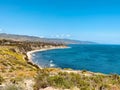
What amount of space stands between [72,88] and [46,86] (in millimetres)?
1816

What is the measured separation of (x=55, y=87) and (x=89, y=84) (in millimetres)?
3100

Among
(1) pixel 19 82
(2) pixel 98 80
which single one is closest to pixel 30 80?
(1) pixel 19 82

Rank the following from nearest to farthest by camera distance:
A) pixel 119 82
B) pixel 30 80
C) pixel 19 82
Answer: pixel 19 82 < pixel 30 80 < pixel 119 82

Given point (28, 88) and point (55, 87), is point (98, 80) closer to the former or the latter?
point (55, 87)

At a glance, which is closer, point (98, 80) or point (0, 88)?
point (0, 88)

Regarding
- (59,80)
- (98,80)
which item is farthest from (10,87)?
(98,80)

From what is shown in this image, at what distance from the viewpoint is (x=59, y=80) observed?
16.7 meters

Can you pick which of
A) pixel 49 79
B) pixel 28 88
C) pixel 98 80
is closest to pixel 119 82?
pixel 98 80

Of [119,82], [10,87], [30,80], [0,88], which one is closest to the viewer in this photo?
[10,87]

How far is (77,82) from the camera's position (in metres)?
17.3

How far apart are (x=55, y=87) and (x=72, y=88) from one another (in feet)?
3.95

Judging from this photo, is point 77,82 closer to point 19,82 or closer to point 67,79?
point 67,79

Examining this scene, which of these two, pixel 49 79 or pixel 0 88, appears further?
pixel 49 79

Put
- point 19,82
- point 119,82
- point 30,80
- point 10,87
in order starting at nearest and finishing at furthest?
point 10,87, point 19,82, point 30,80, point 119,82
